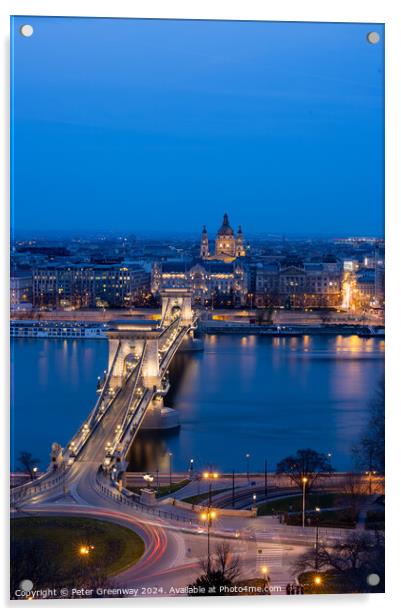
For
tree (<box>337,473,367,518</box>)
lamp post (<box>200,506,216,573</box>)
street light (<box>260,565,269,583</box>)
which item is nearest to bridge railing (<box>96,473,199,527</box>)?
lamp post (<box>200,506,216,573</box>)

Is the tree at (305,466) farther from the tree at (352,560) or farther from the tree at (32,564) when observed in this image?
the tree at (32,564)

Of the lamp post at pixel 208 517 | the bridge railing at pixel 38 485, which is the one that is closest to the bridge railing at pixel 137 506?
the lamp post at pixel 208 517

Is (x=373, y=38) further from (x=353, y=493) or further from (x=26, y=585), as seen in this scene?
(x=26, y=585)

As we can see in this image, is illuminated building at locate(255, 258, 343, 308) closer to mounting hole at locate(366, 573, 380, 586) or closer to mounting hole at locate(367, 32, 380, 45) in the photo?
mounting hole at locate(367, 32, 380, 45)

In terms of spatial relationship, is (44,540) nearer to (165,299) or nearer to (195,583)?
(195,583)
